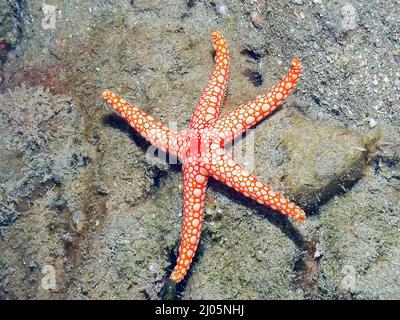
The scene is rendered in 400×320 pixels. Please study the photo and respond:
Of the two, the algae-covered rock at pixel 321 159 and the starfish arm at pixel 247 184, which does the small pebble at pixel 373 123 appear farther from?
the starfish arm at pixel 247 184

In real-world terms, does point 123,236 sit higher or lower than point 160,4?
lower

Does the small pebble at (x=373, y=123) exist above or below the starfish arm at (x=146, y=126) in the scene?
above

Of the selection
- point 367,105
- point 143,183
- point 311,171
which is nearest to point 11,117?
point 143,183

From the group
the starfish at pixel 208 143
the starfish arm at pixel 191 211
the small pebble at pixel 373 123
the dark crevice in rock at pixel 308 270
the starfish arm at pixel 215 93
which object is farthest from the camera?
the dark crevice in rock at pixel 308 270

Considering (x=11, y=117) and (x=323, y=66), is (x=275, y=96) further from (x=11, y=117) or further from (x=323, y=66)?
(x=11, y=117)

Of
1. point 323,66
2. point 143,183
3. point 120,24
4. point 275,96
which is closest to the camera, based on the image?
point 275,96

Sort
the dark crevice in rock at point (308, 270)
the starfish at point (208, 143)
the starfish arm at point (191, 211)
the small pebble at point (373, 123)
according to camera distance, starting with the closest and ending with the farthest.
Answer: the starfish at point (208, 143), the starfish arm at point (191, 211), the small pebble at point (373, 123), the dark crevice in rock at point (308, 270)

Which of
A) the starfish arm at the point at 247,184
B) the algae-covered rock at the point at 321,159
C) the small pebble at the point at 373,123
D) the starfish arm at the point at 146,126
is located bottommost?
the starfish arm at the point at 146,126

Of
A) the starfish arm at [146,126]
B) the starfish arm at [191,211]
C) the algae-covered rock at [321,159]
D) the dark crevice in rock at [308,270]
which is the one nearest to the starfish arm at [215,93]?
the starfish arm at [146,126]

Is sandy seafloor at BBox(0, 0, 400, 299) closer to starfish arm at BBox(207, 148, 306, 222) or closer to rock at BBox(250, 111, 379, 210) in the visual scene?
rock at BBox(250, 111, 379, 210)
